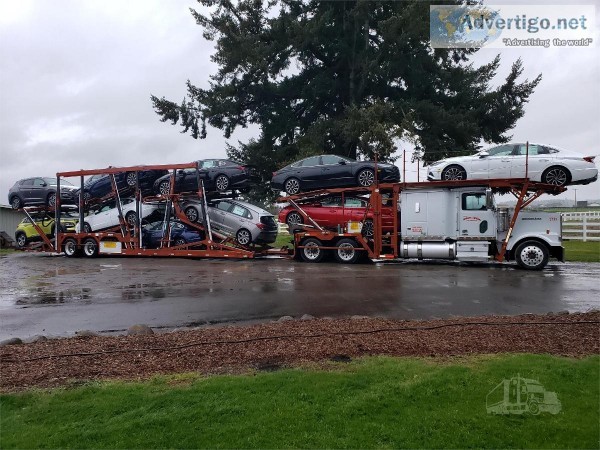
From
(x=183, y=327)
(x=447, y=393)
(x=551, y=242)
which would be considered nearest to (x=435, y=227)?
(x=551, y=242)

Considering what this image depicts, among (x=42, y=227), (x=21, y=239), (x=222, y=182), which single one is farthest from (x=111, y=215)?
(x=21, y=239)

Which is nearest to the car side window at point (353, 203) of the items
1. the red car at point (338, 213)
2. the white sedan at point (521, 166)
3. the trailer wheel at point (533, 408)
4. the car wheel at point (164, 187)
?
the red car at point (338, 213)

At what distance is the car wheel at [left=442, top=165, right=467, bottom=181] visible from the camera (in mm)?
16297

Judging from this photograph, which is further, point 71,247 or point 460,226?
point 71,247

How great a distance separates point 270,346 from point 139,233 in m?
15.5

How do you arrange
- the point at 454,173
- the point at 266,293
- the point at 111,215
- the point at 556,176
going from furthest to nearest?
the point at 111,215 → the point at 454,173 → the point at 556,176 → the point at 266,293

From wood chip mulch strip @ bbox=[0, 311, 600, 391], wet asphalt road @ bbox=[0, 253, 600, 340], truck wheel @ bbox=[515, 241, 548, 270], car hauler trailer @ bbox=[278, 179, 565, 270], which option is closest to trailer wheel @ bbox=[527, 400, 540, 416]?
wood chip mulch strip @ bbox=[0, 311, 600, 391]

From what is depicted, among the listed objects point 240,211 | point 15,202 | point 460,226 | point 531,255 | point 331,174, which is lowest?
point 531,255

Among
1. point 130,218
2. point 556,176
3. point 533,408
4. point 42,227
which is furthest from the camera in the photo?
point 42,227

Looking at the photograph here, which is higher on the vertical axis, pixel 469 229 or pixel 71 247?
pixel 469 229

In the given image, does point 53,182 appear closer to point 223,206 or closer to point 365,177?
point 223,206

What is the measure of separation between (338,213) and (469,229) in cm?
453

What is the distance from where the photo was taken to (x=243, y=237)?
19.3 meters

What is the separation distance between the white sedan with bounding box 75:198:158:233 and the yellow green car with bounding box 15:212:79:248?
48.9 inches
